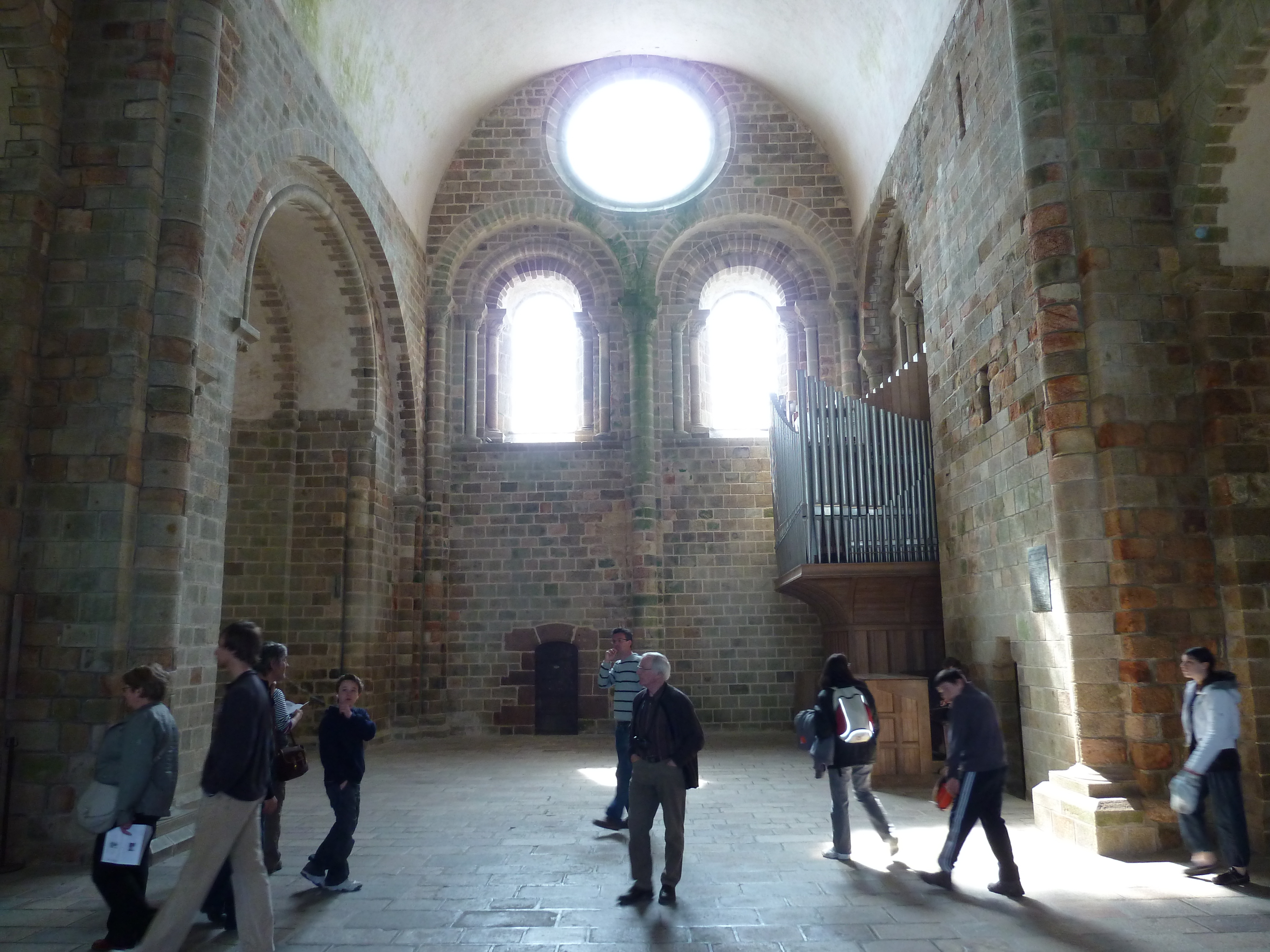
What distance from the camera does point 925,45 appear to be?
10086mm

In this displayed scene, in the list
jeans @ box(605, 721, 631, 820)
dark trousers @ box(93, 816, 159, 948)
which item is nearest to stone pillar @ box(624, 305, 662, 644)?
jeans @ box(605, 721, 631, 820)

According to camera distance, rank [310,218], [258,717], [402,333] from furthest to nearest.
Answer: [402,333] → [310,218] → [258,717]

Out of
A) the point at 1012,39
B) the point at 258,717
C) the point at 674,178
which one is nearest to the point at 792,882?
the point at 258,717

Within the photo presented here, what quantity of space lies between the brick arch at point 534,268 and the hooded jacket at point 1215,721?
1060 centimetres

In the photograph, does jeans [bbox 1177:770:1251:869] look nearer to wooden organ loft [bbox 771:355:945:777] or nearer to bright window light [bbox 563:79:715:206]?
wooden organ loft [bbox 771:355:945:777]

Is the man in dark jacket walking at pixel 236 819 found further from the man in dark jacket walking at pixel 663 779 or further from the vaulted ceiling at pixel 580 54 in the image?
the vaulted ceiling at pixel 580 54

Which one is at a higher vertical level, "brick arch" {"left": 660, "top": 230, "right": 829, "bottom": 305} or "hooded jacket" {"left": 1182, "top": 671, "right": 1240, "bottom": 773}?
"brick arch" {"left": 660, "top": 230, "right": 829, "bottom": 305}

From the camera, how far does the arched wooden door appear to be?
13.5m

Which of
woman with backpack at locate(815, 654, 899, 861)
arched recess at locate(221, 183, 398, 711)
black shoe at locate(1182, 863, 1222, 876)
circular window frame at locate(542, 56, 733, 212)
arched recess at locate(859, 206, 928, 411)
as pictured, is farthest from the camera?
circular window frame at locate(542, 56, 733, 212)

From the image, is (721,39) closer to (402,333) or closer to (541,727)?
(402,333)

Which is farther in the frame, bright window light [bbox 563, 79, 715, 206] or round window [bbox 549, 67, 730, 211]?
bright window light [bbox 563, 79, 715, 206]

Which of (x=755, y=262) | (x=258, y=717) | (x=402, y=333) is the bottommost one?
(x=258, y=717)

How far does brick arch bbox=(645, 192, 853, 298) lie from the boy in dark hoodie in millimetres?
10274

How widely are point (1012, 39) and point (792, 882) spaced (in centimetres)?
639
